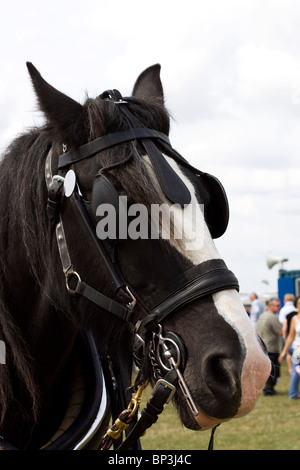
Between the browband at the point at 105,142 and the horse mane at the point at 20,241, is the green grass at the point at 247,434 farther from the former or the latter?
the browband at the point at 105,142

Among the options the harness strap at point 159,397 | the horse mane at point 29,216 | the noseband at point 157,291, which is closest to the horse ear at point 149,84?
the horse mane at point 29,216

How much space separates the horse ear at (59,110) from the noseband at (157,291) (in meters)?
0.09

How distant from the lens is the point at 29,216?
2.83 m

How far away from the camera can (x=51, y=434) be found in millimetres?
3041

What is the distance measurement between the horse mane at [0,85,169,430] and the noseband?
2.5 inches

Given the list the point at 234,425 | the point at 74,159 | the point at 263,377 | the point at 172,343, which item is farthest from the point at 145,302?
the point at 234,425

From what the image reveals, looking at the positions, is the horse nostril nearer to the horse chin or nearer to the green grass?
the horse chin

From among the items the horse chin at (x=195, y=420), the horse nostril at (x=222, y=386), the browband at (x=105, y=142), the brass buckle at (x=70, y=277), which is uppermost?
the browband at (x=105, y=142)

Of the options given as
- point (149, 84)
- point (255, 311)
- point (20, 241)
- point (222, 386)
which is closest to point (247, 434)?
point (149, 84)

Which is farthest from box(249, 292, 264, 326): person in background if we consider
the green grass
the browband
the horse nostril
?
the horse nostril

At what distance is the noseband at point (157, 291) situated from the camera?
2338mm

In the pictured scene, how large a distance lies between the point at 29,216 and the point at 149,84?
1.07 meters
